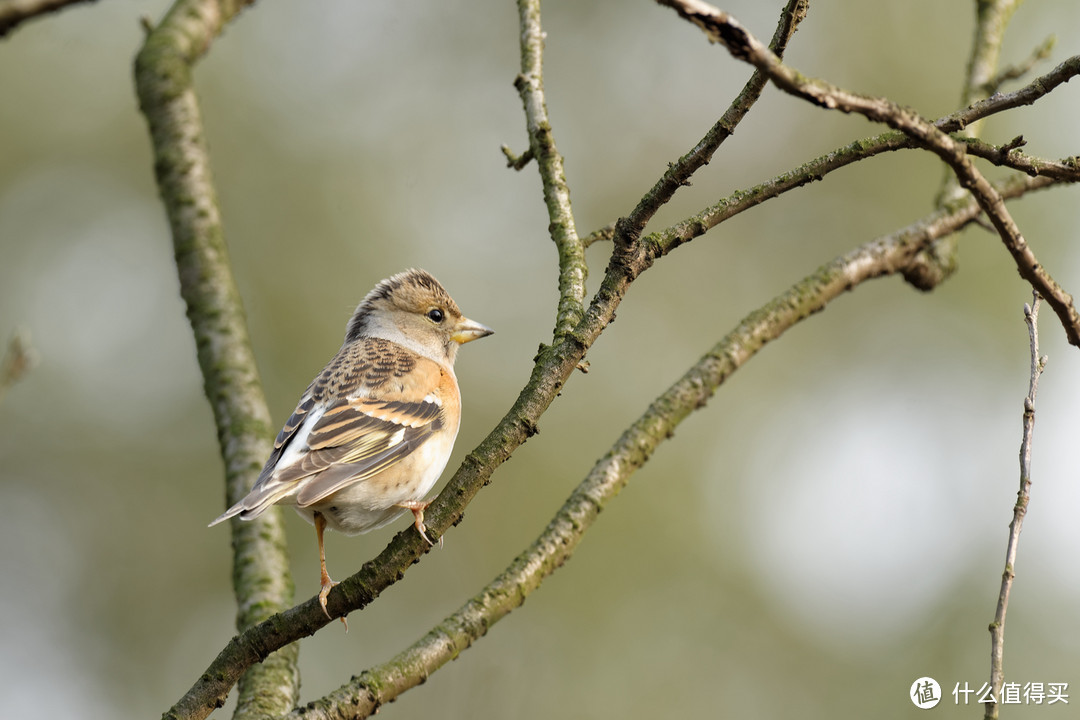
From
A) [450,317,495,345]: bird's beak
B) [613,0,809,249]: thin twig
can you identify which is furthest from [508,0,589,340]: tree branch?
[450,317,495,345]: bird's beak

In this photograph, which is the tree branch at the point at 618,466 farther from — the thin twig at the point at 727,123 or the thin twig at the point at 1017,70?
the thin twig at the point at 727,123

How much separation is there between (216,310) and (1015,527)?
417 cm

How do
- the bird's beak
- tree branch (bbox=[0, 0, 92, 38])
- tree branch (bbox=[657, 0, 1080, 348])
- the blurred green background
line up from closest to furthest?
tree branch (bbox=[0, 0, 92, 38])
tree branch (bbox=[657, 0, 1080, 348])
the bird's beak
the blurred green background

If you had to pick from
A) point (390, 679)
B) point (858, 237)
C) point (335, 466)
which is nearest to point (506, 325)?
point (858, 237)

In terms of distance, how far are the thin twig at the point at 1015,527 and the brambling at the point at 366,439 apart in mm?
2560

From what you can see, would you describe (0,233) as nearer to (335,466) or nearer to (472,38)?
(472,38)

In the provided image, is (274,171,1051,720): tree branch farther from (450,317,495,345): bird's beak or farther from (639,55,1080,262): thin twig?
(450,317,495,345): bird's beak

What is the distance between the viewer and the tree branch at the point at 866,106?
2342mm

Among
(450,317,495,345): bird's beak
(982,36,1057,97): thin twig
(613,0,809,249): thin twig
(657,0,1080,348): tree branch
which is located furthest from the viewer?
(450,317,495,345): bird's beak

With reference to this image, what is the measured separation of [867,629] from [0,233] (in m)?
14.7

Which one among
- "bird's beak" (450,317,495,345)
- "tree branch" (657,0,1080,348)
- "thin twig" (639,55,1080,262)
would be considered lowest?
"tree branch" (657,0,1080,348)

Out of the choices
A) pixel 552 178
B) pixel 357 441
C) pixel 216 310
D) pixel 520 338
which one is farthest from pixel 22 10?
pixel 520 338

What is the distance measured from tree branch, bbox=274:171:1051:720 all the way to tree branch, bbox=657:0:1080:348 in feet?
5.83

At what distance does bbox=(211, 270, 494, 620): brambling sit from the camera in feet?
15.6
